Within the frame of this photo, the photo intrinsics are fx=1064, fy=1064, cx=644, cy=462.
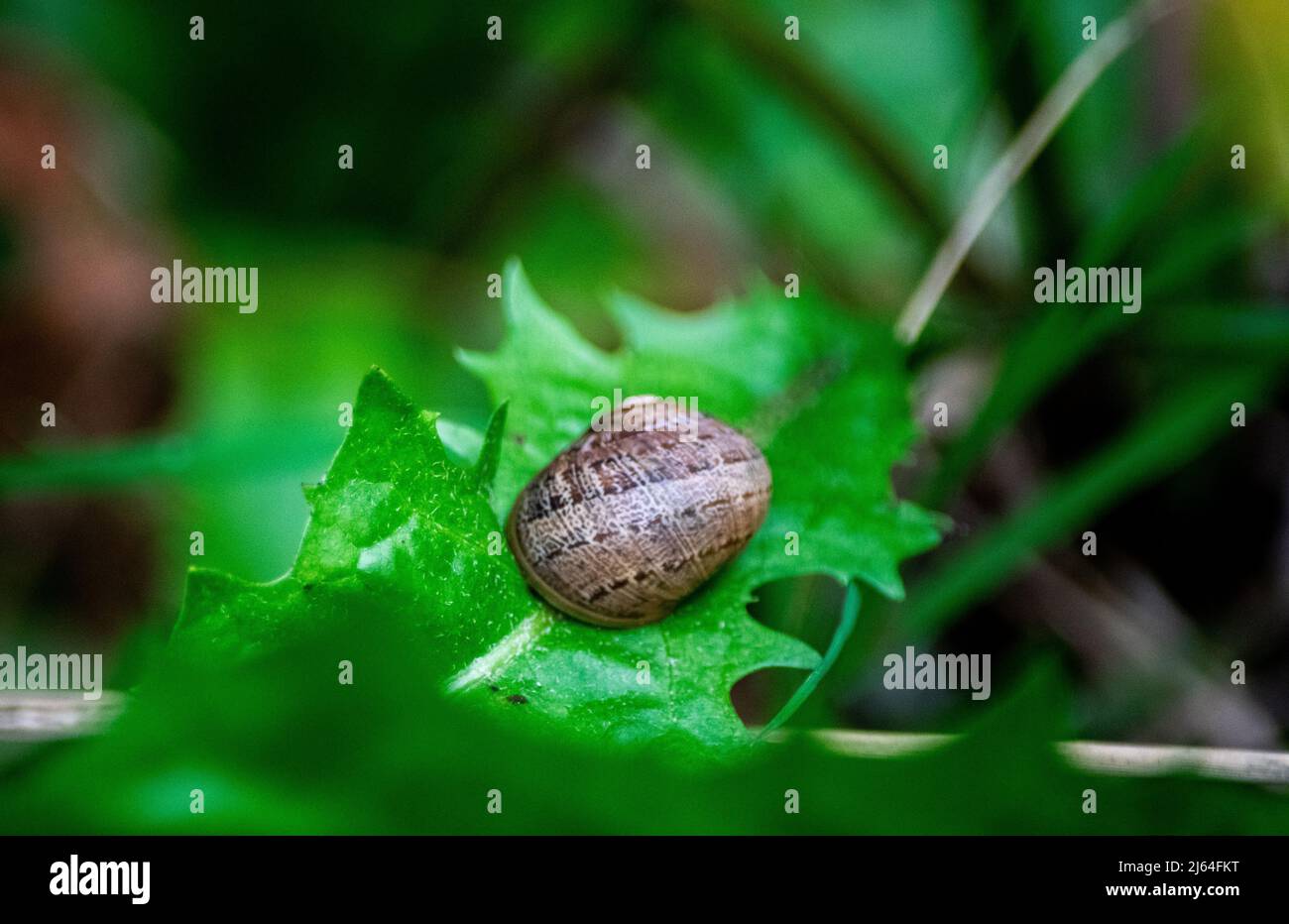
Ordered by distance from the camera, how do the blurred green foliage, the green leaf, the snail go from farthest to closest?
the snail → the green leaf → the blurred green foliage

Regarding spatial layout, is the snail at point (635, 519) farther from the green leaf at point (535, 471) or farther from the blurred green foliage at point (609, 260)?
the blurred green foliage at point (609, 260)

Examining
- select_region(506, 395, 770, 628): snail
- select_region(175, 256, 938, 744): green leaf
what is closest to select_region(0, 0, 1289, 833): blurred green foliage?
select_region(175, 256, 938, 744): green leaf

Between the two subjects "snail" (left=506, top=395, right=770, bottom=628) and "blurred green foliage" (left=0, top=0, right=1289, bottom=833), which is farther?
"snail" (left=506, top=395, right=770, bottom=628)

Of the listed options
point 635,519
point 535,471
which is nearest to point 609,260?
point 535,471

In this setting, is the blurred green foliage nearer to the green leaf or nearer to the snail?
the green leaf

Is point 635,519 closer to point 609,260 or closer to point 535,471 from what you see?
point 535,471
